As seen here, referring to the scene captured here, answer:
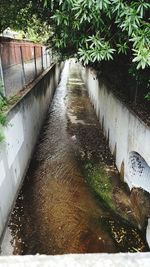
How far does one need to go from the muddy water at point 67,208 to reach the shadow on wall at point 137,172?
509 mm

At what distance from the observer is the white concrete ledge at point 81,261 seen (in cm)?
151

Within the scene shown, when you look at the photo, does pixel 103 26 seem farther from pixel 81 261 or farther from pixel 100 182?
pixel 100 182

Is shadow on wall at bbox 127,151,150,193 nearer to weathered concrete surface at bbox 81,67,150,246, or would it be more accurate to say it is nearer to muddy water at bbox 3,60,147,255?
weathered concrete surface at bbox 81,67,150,246

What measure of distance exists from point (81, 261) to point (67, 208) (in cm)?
415

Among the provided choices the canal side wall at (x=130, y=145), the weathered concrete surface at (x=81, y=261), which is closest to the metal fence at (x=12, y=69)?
the canal side wall at (x=130, y=145)

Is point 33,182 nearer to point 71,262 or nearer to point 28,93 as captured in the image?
point 28,93

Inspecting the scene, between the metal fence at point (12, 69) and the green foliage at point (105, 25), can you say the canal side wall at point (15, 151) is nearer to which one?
the metal fence at point (12, 69)

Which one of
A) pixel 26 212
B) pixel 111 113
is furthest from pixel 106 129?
pixel 26 212

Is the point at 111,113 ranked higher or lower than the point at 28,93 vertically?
lower

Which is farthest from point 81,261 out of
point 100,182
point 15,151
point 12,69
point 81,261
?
point 12,69

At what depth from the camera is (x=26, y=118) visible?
7.16 meters

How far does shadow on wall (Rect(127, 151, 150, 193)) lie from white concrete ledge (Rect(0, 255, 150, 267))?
408 centimetres

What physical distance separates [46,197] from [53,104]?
9266 millimetres

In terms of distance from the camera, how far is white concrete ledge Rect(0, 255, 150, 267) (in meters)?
1.51
